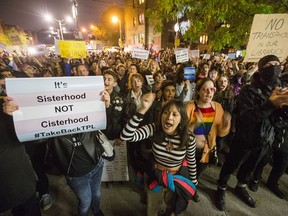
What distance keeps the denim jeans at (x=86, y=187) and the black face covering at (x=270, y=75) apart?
8.96 feet

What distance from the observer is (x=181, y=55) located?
639cm

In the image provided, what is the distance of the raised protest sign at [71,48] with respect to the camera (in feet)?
22.9

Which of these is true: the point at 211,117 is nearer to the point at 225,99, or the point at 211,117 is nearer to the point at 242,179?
the point at 242,179

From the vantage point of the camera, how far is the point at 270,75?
2.38 meters

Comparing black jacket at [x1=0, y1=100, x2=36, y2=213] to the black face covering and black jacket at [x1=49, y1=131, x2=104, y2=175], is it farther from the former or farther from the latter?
the black face covering

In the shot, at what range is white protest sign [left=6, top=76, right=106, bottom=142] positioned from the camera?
1.52 m

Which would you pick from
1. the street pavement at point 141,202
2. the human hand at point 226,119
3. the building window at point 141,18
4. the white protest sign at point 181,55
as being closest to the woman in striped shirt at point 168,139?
the human hand at point 226,119

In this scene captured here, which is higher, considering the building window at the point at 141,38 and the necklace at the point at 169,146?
the building window at the point at 141,38

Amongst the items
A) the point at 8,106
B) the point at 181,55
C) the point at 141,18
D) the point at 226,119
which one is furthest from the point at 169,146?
the point at 141,18

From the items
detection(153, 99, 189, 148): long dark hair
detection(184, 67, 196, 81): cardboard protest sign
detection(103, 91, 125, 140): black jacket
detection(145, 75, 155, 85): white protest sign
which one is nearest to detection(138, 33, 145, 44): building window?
detection(145, 75, 155, 85): white protest sign

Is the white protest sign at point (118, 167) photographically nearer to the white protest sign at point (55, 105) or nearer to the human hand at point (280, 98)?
the white protest sign at point (55, 105)

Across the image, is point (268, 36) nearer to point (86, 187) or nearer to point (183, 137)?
point (183, 137)

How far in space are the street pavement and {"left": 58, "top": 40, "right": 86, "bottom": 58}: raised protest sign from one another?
5.54 m

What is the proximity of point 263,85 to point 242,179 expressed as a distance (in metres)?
1.78
